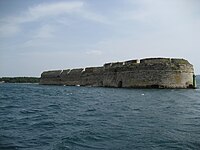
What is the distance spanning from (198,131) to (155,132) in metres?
1.34

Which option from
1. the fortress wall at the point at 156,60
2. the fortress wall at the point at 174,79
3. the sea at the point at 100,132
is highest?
the fortress wall at the point at 156,60

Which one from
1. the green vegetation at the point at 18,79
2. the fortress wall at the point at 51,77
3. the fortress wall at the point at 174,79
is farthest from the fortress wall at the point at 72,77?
the green vegetation at the point at 18,79

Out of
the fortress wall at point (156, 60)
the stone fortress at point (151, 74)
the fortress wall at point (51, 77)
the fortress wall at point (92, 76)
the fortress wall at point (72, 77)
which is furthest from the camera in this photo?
the fortress wall at point (51, 77)

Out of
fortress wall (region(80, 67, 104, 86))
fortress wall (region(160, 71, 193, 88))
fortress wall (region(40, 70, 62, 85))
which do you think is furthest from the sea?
fortress wall (region(40, 70, 62, 85))

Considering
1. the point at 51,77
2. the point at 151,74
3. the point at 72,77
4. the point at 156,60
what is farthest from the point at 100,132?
the point at 51,77

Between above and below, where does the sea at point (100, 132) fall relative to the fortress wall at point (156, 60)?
below

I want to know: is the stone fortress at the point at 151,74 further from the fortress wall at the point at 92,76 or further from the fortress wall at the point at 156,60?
the fortress wall at the point at 92,76

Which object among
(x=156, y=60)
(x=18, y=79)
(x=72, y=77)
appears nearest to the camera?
(x=156, y=60)

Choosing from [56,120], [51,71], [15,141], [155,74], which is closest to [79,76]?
[51,71]

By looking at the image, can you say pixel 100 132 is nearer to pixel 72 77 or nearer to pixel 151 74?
pixel 151 74

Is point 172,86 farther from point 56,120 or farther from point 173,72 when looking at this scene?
point 56,120

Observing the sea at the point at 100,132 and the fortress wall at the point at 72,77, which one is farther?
the fortress wall at the point at 72,77

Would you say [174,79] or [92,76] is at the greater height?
[92,76]

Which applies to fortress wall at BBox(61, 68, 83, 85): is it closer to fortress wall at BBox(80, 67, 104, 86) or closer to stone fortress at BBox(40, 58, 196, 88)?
fortress wall at BBox(80, 67, 104, 86)
